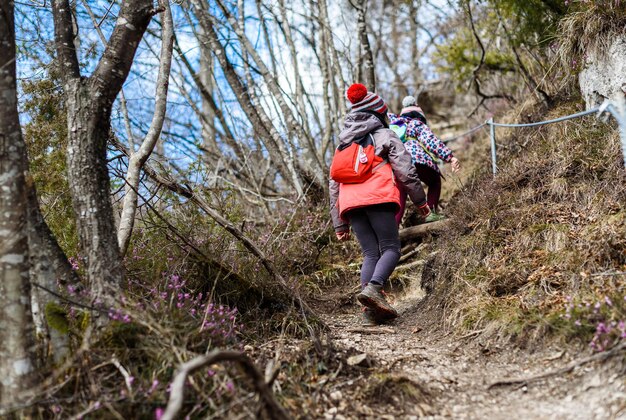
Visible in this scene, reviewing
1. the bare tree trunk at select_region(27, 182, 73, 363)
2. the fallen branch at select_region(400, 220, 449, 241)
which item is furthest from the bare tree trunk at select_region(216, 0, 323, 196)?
the bare tree trunk at select_region(27, 182, 73, 363)

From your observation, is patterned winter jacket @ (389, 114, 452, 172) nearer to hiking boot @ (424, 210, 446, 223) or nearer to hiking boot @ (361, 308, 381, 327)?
hiking boot @ (424, 210, 446, 223)

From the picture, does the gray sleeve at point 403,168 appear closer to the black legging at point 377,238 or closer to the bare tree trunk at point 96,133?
the black legging at point 377,238

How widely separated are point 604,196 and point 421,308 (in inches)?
75.8

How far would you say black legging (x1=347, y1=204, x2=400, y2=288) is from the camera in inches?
186

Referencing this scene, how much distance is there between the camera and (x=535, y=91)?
23.8 ft

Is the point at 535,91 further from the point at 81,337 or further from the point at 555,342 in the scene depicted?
the point at 81,337

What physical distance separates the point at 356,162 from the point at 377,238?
0.76 m

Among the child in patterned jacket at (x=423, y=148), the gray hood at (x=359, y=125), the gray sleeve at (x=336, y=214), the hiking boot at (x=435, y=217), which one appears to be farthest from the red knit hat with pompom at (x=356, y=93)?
the hiking boot at (x=435, y=217)

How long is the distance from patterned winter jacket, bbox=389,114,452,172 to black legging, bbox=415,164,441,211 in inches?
3.7

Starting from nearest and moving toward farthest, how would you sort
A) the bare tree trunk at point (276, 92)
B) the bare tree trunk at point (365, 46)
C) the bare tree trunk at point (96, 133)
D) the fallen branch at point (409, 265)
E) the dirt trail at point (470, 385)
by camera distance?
the dirt trail at point (470, 385) < the bare tree trunk at point (96, 133) < the fallen branch at point (409, 265) < the bare tree trunk at point (276, 92) < the bare tree trunk at point (365, 46)

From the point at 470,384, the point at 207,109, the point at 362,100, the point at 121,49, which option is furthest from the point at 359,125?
the point at 207,109

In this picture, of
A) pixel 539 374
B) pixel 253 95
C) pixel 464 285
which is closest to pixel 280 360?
pixel 539 374

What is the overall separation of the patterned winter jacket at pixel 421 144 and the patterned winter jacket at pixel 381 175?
1.26 m

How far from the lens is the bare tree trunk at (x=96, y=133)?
333 cm
